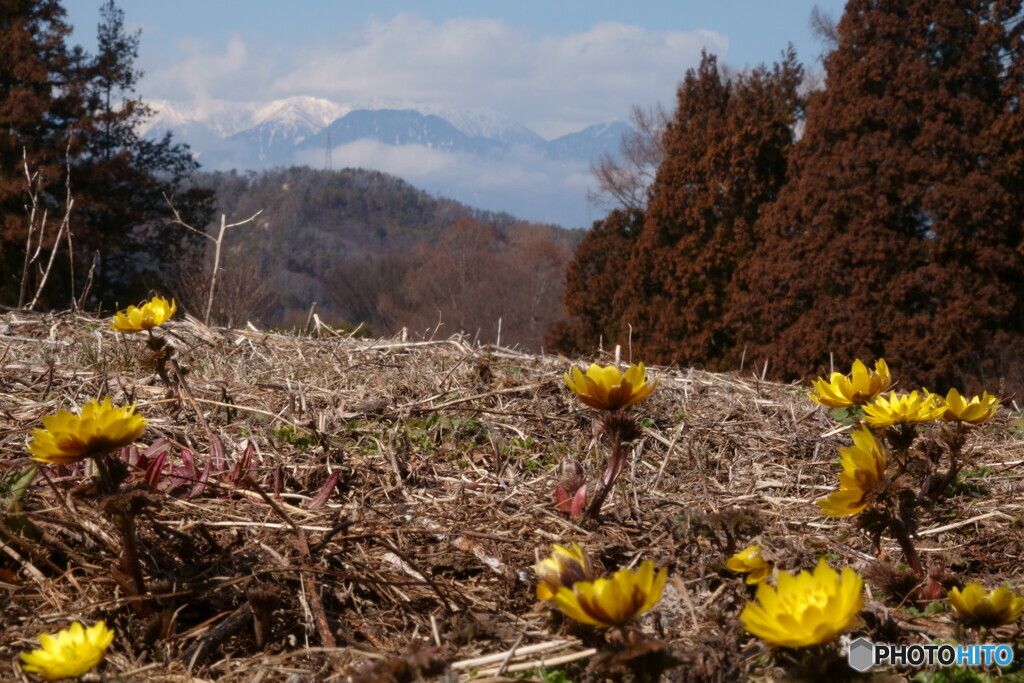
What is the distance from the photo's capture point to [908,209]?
1000 centimetres

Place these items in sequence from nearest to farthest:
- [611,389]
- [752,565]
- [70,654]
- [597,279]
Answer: [70,654], [752,565], [611,389], [597,279]

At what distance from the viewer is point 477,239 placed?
35688 mm

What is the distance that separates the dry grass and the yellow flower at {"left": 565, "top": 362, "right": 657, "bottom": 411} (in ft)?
0.96

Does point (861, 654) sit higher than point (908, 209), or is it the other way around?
point (908, 209)

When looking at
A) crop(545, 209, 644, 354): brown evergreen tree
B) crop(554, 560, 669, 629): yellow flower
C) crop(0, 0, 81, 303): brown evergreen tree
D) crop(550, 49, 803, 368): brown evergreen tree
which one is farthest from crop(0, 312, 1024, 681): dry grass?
crop(0, 0, 81, 303): brown evergreen tree

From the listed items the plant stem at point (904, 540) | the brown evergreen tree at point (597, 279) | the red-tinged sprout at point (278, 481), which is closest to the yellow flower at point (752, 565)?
the plant stem at point (904, 540)

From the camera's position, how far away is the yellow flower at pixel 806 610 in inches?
42.5

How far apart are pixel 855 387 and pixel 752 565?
2.60ft

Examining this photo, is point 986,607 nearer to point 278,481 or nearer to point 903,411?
point 903,411

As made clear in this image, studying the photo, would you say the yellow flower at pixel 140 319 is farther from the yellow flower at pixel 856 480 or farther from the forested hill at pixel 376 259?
the forested hill at pixel 376 259

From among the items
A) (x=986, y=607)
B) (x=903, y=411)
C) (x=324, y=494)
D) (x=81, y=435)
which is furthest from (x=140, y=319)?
(x=986, y=607)

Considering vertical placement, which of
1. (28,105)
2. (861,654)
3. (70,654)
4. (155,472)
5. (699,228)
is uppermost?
(28,105)

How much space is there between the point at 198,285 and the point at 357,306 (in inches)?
686

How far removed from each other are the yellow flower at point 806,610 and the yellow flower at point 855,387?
1.05m
